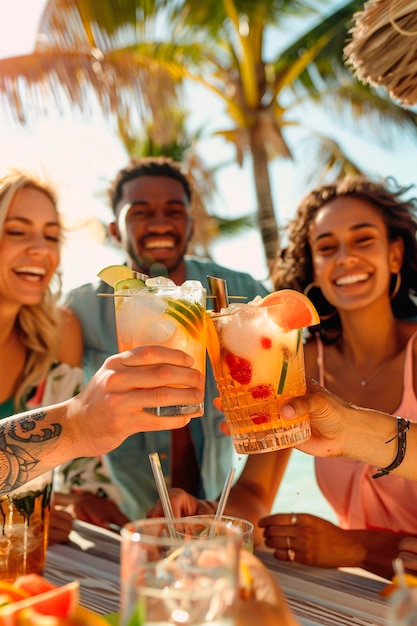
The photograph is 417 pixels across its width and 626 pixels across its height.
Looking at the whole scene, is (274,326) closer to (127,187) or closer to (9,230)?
(9,230)

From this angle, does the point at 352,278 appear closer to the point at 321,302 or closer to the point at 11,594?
the point at 321,302

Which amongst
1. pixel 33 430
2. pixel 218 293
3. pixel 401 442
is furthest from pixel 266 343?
pixel 33 430

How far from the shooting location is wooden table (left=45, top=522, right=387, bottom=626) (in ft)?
4.49

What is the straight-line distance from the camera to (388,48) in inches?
76.1

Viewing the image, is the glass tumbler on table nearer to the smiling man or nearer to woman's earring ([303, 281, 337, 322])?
woman's earring ([303, 281, 337, 322])

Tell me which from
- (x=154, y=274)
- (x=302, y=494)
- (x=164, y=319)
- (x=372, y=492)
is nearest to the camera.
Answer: (x=164, y=319)

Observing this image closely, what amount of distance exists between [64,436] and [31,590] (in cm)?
47

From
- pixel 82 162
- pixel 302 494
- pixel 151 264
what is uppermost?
pixel 82 162

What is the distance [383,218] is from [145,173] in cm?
148

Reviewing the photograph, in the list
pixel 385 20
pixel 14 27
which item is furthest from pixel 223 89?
pixel 385 20

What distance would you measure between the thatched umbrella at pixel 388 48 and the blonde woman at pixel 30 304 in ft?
4.73

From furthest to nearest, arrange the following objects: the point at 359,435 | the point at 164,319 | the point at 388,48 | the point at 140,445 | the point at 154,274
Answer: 1. the point at 154,274
2. the point at 140,445
3. the point at 388,48
4. the point at 359,435
5. the point at 164,319

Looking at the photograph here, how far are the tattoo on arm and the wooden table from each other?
11.9 inches

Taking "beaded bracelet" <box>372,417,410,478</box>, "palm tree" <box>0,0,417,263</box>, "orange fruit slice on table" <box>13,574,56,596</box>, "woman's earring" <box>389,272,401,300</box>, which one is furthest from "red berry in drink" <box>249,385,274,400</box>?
"palm tree" <box>0,0,417,263</box>
